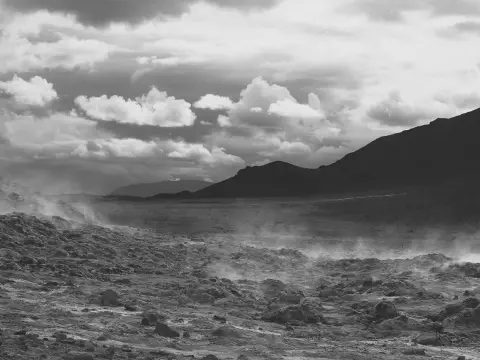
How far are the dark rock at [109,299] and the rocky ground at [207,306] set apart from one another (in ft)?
0.12

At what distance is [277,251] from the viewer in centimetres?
3384

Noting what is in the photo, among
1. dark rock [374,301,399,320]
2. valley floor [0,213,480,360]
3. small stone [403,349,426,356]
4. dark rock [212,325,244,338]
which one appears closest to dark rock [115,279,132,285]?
valley floor [0,213,480,360]

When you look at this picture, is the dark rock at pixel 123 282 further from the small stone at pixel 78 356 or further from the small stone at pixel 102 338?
the small stone at pixel 78 356

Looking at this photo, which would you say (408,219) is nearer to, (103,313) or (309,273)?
(309,273)

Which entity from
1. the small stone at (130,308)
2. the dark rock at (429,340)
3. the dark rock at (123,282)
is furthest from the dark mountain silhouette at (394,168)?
the small stone at (130,308)

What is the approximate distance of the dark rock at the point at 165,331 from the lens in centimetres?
1335

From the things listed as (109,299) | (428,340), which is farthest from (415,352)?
(109,299)

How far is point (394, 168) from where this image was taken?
424 feet

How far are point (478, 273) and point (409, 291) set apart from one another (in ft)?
21.8

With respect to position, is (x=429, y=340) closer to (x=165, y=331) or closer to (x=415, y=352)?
(x=415, y=352)

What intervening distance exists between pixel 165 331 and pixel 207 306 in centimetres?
428

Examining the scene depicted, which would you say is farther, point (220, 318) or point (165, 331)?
point (220, 318)

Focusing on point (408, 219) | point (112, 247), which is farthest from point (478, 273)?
point (408, 219)

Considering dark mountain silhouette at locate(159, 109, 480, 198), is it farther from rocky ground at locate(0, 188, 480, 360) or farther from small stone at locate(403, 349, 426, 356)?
small stone at locate(403, 349, 426, 356)
